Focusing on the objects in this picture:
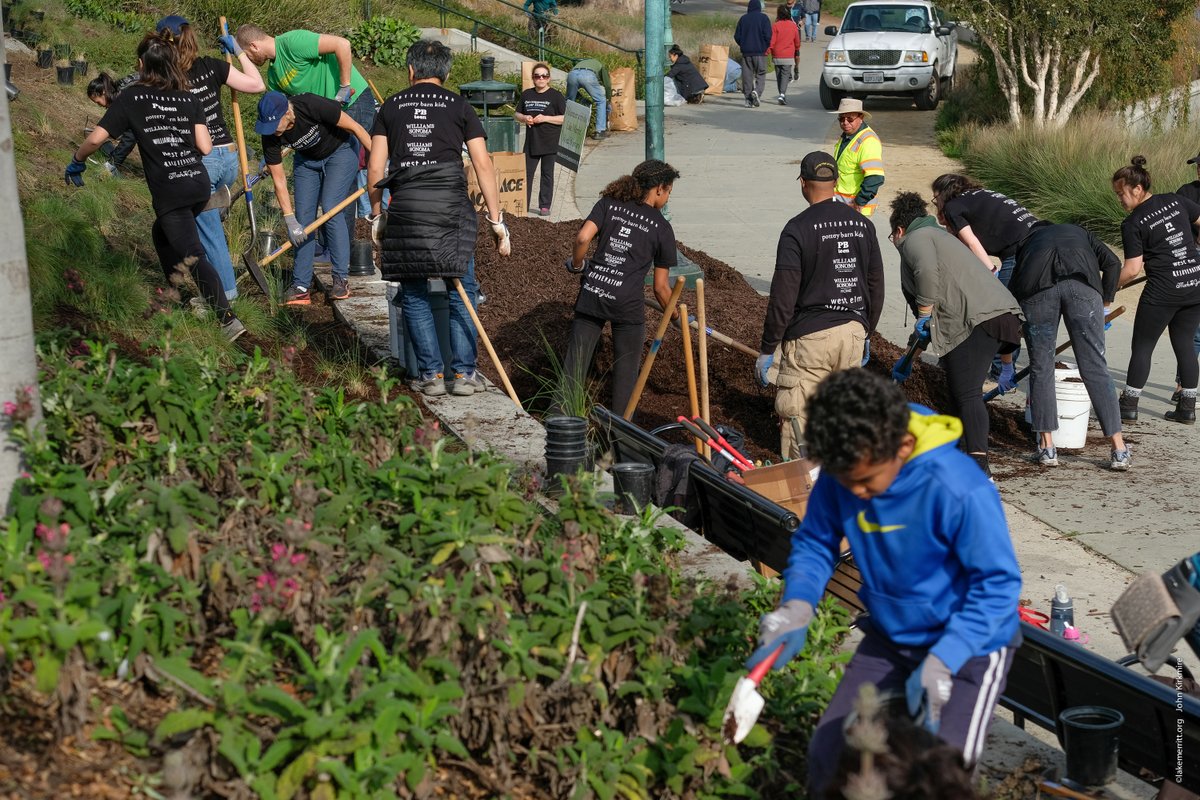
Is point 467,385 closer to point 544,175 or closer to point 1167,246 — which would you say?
point 1167,246

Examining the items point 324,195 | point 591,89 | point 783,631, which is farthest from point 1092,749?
point 591,89

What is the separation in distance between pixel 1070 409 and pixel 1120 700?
15.9 feet

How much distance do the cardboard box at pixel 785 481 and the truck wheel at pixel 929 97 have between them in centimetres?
1943

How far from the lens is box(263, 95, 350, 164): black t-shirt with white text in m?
8.65

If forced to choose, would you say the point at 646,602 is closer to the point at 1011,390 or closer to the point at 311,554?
the point at 311,554

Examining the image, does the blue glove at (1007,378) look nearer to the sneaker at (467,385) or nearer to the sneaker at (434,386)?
the sneaker at (467,385)

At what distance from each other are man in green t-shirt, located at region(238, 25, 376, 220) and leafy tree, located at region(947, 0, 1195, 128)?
10832 millimetres

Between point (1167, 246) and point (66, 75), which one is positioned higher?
point (66, 75)

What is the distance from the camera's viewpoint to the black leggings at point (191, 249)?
7.76 meters

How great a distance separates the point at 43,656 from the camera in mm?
3131

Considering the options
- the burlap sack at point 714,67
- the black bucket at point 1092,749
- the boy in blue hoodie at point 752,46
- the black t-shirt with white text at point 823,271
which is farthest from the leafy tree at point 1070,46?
the black bucket at point 1092,749

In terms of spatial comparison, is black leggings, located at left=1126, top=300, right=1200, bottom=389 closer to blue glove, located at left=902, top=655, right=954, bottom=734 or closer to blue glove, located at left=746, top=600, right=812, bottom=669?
blue glove, located at left=746, top=600, right=812, bottom=669

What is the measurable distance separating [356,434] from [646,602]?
1.69 meters

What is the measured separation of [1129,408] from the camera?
930cm
